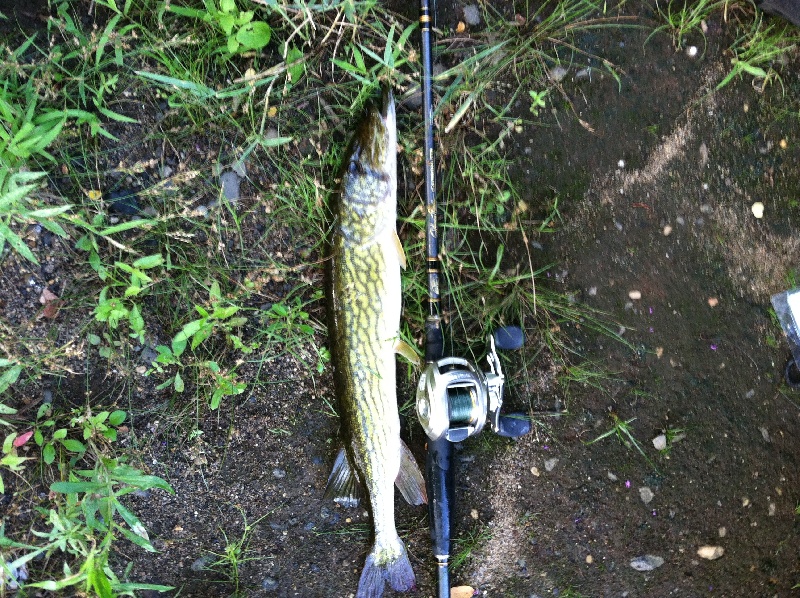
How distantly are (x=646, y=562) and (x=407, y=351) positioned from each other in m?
1.24

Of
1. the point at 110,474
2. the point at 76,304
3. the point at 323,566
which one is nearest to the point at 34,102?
the point at 76,304

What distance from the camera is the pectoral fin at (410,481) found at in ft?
6.10

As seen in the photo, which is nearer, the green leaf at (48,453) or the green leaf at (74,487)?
the green leaf at (74,487)

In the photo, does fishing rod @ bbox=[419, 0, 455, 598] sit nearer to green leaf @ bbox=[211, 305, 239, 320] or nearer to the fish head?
the fish head

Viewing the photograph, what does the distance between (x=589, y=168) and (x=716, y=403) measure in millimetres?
1008

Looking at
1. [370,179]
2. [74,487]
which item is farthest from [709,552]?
[74,487]

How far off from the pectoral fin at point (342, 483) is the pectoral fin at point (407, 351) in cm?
42

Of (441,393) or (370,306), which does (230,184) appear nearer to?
(370,306)

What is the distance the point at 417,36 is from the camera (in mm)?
1891

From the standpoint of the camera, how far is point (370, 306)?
177cm

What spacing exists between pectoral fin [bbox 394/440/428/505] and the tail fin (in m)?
0.16

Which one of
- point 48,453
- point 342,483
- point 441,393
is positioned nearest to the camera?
point 441,393

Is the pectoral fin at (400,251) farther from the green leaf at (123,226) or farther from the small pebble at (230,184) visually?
the green leaf at (123,226)

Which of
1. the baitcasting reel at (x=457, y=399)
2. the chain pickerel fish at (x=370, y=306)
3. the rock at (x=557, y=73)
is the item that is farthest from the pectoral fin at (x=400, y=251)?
the rock at (x=557, y=73)
